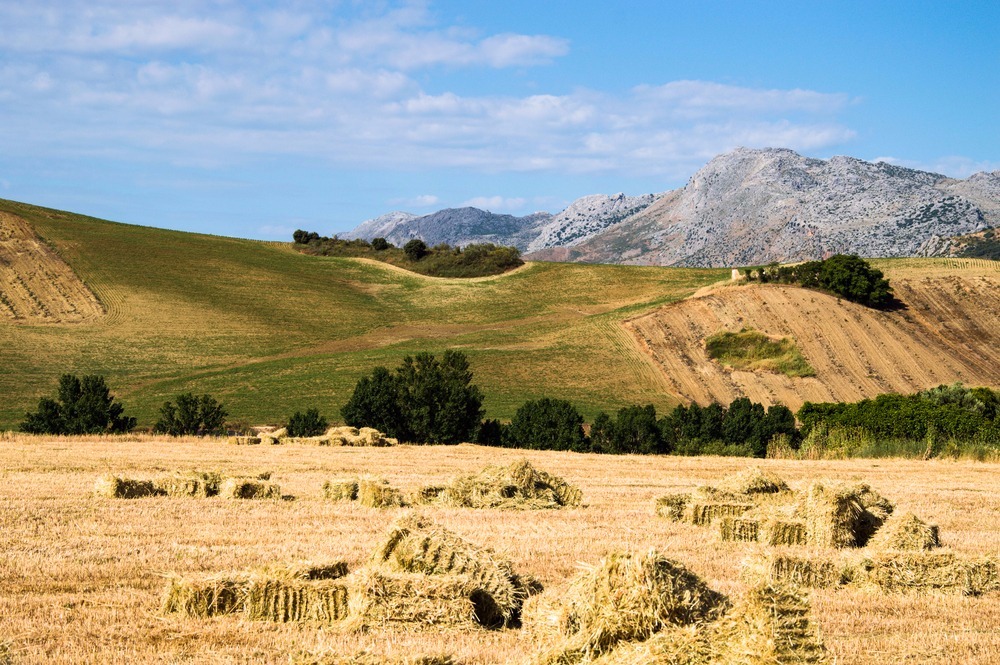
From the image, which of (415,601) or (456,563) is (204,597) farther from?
(456,563)

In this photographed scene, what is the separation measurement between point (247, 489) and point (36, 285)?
230 feet

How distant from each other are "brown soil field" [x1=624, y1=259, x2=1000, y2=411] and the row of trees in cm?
158

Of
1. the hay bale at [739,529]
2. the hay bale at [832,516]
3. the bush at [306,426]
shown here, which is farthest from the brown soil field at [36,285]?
the hay bale at [832,516]

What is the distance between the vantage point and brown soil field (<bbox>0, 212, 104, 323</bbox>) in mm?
74625

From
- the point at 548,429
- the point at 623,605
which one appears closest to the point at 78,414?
the point at 548,429

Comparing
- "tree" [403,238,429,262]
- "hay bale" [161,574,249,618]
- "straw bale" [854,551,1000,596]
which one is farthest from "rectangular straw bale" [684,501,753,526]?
"tree" [403,238,429,262]

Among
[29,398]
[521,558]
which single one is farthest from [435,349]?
[521,558]

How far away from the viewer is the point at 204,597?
31.5 feet

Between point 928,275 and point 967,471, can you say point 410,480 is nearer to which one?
point 967,471

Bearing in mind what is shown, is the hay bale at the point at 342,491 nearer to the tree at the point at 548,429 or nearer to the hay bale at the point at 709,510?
the hay bale at the point at 709,510

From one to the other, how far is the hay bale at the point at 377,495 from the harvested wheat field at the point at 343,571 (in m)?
0.26

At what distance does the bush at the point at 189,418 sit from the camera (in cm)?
3888

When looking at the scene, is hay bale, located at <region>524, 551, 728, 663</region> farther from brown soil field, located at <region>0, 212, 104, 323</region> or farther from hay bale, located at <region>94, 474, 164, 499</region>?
brown soil field, located at <region>0, 212, 104, 323</region>

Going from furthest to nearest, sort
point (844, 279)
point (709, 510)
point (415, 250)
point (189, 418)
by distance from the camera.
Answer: point (415, 250) < point (844, 279) < point (189, 418) < point (709, 510)
